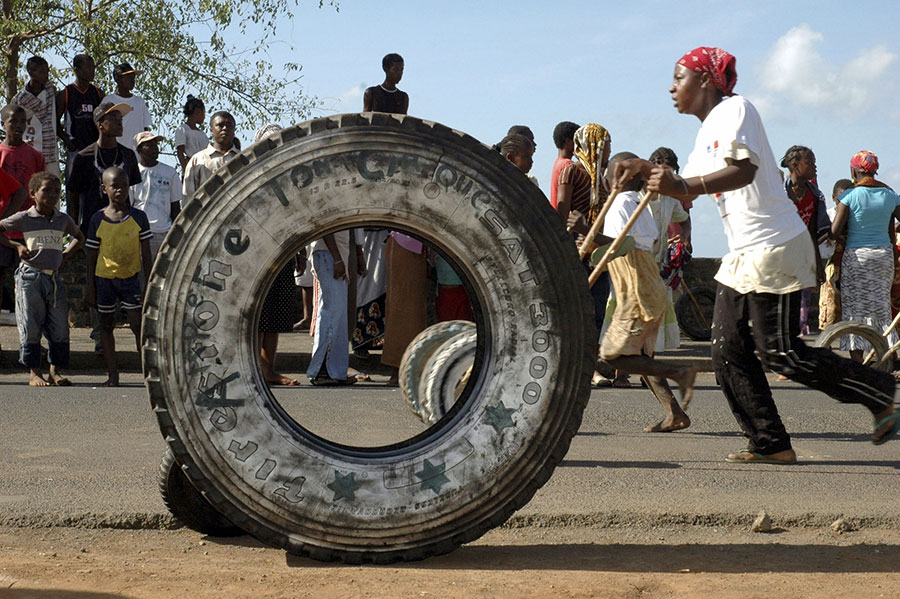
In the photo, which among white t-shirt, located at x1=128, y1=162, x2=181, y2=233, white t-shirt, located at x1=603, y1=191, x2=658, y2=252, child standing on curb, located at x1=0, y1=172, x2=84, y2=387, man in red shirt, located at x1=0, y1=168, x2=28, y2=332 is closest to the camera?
white t-shirt, located at x1=603, y1=191, x2=658, y2=252

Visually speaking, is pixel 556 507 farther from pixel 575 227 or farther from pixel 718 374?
pixel 575 227

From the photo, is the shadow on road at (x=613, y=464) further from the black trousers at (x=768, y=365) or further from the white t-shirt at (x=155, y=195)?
the white t-shirt at (x=155, y=195)

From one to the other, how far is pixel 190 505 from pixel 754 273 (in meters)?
2.84

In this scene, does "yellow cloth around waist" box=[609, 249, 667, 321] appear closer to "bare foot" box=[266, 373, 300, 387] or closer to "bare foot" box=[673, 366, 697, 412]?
"bare foot" box=[673, 366, 697, 412]

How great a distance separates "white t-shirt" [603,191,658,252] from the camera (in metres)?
7.09

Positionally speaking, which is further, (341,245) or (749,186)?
(341,245)

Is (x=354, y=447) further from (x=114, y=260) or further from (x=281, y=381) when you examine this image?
(x=114, y=260)

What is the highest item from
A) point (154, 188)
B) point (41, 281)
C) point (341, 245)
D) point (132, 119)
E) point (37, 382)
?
point (132, 119)

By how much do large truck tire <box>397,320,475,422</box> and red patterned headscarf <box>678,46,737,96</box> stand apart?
174 centimetres

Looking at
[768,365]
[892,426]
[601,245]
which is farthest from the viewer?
[601,245]

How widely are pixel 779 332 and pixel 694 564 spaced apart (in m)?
1.85

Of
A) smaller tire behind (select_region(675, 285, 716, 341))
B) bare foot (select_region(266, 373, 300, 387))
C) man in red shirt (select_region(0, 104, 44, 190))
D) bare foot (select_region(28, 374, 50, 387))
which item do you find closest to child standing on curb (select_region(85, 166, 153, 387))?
bare foot (select_region(28, 374, 50, 387))

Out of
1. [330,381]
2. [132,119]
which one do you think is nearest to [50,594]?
[330,381]

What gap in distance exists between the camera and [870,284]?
9.73 metres
